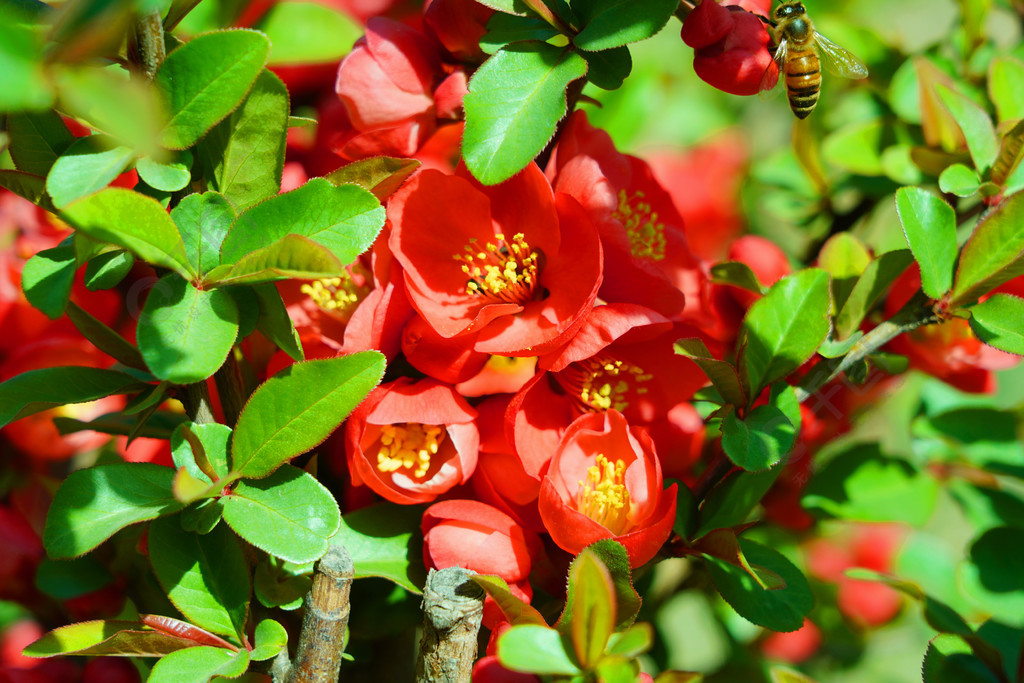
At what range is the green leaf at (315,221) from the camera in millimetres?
510

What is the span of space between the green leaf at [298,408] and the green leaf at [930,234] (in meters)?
0.40

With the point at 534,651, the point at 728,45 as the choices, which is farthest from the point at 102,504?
the point at 728,45

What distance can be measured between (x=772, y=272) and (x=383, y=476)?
1.53ft

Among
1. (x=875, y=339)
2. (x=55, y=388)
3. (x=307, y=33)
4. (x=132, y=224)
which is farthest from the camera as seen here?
(x=307, y=33)

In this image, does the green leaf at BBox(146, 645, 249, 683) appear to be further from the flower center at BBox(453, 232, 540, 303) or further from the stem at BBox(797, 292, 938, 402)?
the stem at BBox(797, 292, 938, 402)

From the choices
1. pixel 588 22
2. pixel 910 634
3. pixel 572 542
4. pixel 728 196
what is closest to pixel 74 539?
pixel 572 542

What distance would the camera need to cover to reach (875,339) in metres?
0.66

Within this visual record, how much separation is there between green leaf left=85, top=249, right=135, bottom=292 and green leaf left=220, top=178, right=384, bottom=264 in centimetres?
7

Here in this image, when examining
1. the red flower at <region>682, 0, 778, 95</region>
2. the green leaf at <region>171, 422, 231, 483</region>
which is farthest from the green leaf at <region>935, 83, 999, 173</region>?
the green leaf at <region>171, 422, 231, 483</region>

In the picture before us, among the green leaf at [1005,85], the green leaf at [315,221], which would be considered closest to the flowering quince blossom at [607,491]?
the green leaf at [315,221]

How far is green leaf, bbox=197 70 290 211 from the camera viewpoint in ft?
1.85

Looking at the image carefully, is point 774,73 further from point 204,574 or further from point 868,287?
point 204,574

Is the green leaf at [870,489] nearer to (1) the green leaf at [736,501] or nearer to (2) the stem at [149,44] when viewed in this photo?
(1) the green leaf at [736,501]

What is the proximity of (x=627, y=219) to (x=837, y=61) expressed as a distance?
1.01 ft
